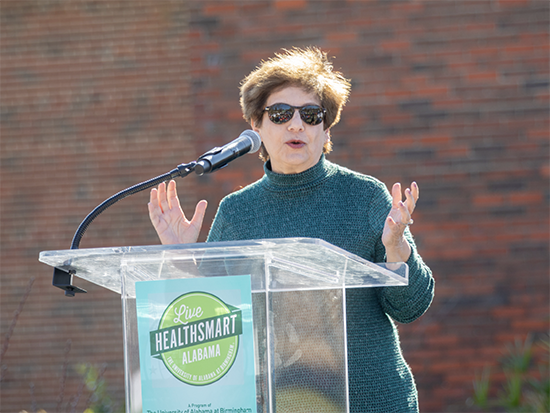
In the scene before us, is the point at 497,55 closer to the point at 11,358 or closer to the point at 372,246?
the point at 372,246

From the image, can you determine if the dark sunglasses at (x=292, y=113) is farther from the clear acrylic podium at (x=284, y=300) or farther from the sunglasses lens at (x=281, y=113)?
the clear acrylic podium at (x=284, y=300)

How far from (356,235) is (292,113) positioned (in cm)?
47

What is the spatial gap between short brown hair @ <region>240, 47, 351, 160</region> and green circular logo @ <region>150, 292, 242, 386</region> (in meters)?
1.08

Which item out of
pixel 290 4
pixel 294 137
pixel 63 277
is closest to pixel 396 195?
pixel 294 137

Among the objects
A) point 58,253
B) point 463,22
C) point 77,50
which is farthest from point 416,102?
point 58,253

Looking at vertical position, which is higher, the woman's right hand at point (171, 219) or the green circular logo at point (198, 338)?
the woman's right hand at point (171, 219)

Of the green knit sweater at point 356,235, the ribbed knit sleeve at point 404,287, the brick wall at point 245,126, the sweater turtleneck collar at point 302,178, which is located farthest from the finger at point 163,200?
the brick wall at point 245,126

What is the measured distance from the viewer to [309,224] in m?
2.17

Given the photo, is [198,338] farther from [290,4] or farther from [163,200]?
[290,4]

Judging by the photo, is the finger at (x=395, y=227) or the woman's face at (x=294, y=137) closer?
the finger at (x=395, y=227)

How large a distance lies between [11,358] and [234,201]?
405cm

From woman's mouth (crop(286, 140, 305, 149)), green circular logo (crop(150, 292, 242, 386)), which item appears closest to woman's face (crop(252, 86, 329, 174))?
woman's mouth (crop(286, 140, 305, 149))

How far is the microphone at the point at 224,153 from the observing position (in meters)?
1.67

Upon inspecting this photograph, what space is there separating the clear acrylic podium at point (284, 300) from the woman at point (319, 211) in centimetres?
41
